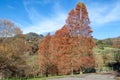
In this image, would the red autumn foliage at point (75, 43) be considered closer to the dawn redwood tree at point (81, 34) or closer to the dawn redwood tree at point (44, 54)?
the dawn redwood tree at point (81, 34)

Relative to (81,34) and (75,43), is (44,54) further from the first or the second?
(81,34)

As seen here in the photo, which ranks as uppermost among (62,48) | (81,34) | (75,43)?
(81,34)

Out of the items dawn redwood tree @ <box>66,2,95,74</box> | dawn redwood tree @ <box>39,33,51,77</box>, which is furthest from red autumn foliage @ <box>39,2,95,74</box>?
dawn redwood tree @ <box>39,33,51,77</box>

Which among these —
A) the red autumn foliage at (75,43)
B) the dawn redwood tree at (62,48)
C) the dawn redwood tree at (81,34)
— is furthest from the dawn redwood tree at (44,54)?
the dawn redwood tree at (81,34)

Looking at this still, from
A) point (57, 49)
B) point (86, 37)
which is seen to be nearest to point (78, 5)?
point (86, 37)

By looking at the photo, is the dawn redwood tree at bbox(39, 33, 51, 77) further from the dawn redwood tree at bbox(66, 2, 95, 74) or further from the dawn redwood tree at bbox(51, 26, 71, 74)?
the dawn redwood tree at bbox(66, 2, 95, 74)

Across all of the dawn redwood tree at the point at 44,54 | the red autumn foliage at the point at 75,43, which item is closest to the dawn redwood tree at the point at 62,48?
the red autumn foliage at the point at 75,43

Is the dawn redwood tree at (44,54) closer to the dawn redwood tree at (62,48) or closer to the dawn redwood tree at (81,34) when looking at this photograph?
the dawn redwood tree at (62,48)

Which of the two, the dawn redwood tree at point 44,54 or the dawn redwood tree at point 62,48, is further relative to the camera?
the dawn redwood tree at point 44,54

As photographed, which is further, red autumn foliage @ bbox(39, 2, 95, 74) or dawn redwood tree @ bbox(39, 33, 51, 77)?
dawn redwood tree @ bbox(39, 33, 51, 77)

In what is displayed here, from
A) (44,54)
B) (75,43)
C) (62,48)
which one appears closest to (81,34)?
(75,43)

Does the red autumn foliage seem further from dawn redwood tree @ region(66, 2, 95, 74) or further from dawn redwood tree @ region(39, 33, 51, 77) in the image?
dawn redwood tree @ region(39, 33, 51, 77)

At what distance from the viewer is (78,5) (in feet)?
95.4

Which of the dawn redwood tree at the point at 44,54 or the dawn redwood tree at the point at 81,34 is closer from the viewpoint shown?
the dawn redwood tree at the point at 81,34
